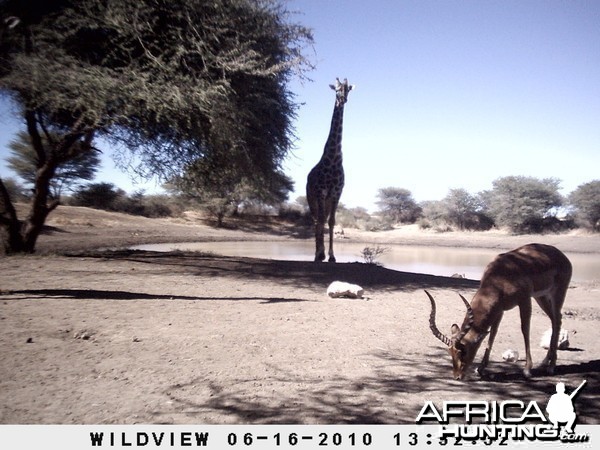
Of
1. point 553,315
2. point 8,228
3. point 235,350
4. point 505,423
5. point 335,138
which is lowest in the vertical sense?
point 235,350

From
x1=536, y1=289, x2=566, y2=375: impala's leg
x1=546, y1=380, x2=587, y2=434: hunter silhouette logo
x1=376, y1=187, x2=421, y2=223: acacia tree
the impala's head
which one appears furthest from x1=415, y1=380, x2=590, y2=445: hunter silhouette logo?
x1=376, y1=187, x2=421, y2=223: acacia tree

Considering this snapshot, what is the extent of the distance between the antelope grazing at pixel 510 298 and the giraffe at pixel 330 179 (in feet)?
26.6

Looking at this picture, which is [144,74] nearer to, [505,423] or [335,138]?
[335,138]

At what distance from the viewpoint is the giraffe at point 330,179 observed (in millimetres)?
12281

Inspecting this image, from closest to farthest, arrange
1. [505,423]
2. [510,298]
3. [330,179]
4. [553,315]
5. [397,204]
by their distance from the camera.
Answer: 1. [505,423]
2. [510,298]
3. [553,315]
4. [330,179]
5. [397,204]

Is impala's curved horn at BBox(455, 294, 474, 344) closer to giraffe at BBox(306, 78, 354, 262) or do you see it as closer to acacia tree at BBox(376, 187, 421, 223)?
giraffe at BBox(306, 78, 354, 262)

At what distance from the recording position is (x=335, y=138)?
41.4 feet

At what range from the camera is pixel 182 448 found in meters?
2.43

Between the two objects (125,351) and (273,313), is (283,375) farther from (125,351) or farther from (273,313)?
(273,313)

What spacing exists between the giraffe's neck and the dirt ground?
16.0ft

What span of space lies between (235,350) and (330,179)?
341 inches

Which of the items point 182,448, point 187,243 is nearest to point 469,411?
point 182,448

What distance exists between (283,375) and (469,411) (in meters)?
1.58

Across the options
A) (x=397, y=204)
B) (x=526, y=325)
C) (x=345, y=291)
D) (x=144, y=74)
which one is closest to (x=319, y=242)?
(x=345, y=291)
